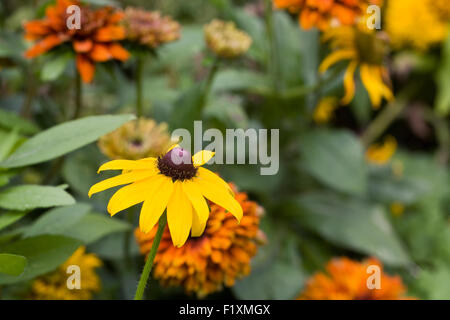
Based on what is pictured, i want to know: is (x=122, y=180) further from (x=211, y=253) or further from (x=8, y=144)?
(x=8, y=144)

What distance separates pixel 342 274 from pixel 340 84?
0.38 meters

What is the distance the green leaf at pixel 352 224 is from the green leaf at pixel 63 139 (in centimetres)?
51

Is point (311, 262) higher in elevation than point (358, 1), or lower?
lower

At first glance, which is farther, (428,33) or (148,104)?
(428,33)

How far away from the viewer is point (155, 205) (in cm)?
38

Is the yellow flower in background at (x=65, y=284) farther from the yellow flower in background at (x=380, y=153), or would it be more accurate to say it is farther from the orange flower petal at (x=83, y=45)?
the yellow flower in background at (x=380, y=153)

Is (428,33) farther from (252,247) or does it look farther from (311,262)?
(252,247)

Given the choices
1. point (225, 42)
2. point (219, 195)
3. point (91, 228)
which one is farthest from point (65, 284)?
point (225, 42)

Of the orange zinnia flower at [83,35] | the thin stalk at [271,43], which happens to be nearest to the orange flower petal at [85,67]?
the orange zinnia flower at [83,35]

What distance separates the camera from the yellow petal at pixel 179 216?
0.38m

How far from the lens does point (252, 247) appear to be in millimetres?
490

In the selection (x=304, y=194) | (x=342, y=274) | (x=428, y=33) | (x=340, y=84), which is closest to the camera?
(x=342, y=274)
